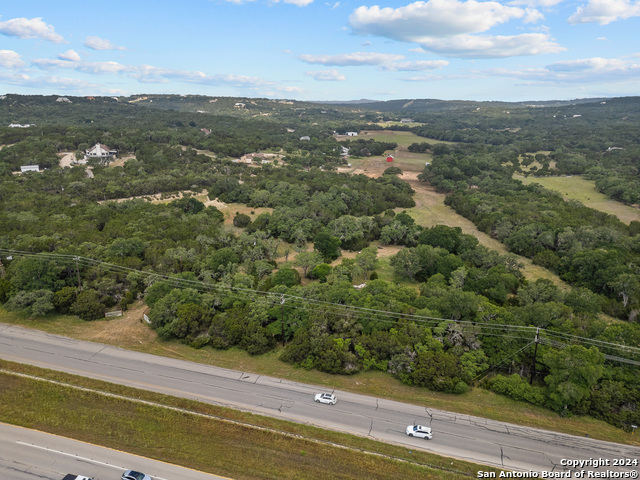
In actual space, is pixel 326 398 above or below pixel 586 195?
below

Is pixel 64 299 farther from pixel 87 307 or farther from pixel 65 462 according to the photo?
pixel 65 462

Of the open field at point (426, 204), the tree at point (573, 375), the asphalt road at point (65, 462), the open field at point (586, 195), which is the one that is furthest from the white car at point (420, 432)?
the open field at point (586, 195)

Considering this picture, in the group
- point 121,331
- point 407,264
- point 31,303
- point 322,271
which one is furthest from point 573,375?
point 31,303

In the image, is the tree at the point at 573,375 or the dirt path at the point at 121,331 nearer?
the tree at the point at 573,375

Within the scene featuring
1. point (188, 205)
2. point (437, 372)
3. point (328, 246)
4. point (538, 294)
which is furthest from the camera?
point (188, 205)

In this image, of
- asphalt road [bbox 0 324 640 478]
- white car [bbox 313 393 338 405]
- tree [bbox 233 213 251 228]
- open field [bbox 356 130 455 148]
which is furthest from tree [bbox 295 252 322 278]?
open field [bbox 356 130 455 148]

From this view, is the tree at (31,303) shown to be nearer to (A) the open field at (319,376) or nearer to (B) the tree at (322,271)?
(A) the open field at (319,376)

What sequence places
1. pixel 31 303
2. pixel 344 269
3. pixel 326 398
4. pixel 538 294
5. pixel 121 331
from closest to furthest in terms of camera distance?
pixel 326 398
pixel 121 331
pixel 31 303
pixel 538 294
pixel 344 269
